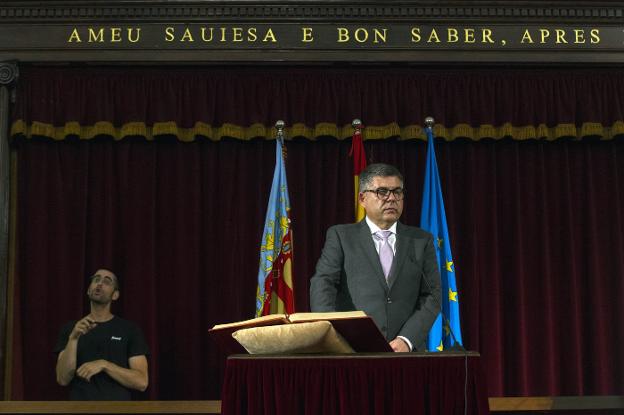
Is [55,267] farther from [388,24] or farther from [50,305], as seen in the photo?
[388,24]

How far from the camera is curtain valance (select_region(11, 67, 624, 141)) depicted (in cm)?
727

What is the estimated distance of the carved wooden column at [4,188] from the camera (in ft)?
22.9

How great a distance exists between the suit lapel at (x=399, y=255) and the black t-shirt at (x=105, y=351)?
82.7 inches

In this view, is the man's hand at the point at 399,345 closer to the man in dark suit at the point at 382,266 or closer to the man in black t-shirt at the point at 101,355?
the man in dark suit at the point at 382,266

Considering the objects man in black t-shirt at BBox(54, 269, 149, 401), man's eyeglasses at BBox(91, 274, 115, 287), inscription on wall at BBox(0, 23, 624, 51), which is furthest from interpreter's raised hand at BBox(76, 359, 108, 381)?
inscription on wall at BBox(0, 23, 624, 51)

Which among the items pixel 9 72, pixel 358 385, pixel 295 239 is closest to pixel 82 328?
pixel 295 239

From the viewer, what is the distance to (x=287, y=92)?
7.44 meters

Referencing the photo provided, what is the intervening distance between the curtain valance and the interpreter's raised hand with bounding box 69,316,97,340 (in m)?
1.57

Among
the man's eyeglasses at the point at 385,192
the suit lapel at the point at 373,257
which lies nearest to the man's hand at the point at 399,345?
the suit lapel at the point at 373,257

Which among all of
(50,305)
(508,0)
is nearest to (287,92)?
(508,0)

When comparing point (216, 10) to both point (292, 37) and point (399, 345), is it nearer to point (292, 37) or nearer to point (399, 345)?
point (292, 37)

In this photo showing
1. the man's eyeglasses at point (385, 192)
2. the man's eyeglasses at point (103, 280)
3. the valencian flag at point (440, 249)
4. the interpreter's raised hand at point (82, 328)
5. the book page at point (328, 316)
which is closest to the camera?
the book page at point (328, 316)

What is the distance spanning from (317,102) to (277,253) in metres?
1.26

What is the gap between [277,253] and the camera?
6805 mm
